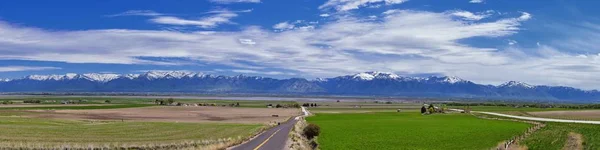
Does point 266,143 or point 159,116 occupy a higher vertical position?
point 159,116

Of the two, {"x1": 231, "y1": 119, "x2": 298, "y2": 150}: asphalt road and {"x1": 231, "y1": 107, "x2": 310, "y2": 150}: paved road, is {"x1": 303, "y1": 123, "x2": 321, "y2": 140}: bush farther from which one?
{"x1": 231, "y1": 119, "x2": 298, "y2": 150}: asphalt road

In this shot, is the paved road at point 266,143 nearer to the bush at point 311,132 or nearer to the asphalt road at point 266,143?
the asphalt road at point 266,143

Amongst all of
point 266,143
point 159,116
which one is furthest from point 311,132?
point 159,116

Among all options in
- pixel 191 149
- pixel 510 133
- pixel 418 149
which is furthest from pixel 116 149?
pixel 510 133

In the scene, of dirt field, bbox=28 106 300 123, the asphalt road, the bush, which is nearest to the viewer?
the asphalt road

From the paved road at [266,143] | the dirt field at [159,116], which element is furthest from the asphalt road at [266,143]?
the dirt field at [159,116]

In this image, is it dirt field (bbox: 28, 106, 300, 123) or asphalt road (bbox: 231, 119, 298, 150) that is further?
dirt field (bbox: 28, 106, 300, 123)

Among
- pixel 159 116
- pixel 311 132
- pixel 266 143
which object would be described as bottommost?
pixel 266 143

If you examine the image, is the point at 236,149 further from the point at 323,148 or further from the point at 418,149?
the point at 418,149

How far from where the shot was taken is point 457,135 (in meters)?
56.0

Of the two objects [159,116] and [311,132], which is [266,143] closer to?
[311,132]

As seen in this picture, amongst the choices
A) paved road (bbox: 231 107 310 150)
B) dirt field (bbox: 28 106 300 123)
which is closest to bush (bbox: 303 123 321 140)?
paved road (bbox: 231 107 310 150)

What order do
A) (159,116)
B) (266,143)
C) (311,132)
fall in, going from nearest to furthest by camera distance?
1. (266,143)
2. (311,132)
3. (159,116)

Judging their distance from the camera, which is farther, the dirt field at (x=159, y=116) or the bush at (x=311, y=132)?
the dirt field at (x=159, y=116)
